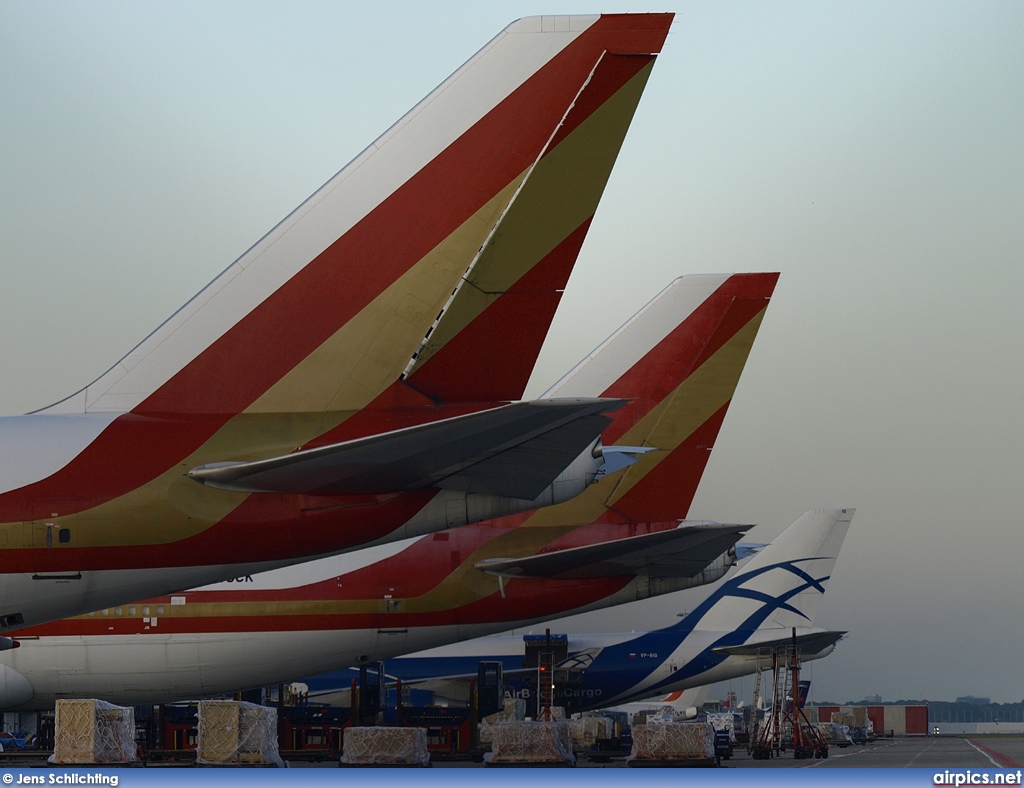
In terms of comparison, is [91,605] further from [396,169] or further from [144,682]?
[144,682]

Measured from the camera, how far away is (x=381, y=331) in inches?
462

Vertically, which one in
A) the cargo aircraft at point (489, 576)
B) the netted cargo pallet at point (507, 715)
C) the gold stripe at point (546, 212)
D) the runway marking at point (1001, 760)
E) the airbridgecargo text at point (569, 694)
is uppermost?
the gold stripe at point (546, 212)

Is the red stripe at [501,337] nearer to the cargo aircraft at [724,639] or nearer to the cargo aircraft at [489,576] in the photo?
the cargo aircraft at [489,576]

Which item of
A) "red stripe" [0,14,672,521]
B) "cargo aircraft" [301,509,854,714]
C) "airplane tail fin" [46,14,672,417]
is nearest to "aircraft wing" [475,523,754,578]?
"airplane tail fin" [46,14,672,417]

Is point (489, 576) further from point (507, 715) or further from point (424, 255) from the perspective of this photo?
point (424, 255)

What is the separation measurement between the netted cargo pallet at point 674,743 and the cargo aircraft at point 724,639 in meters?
21.2

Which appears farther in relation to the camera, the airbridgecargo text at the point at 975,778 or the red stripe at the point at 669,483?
the red stripe at the point at 669,483

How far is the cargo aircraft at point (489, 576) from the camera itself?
19.4m

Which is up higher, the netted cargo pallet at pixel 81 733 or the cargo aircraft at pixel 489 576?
the cargo aircraft at pixel 489 576

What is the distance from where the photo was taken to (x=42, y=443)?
11055mm

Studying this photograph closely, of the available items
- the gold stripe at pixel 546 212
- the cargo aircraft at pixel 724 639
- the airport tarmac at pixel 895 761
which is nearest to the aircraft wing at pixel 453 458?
the gold stripe at pixel 546 212

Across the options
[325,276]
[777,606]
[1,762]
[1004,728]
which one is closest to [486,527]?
[1,762]

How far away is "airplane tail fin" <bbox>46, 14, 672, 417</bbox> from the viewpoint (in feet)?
38.4

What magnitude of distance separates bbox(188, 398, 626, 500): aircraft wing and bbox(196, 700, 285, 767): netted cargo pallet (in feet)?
31.9
